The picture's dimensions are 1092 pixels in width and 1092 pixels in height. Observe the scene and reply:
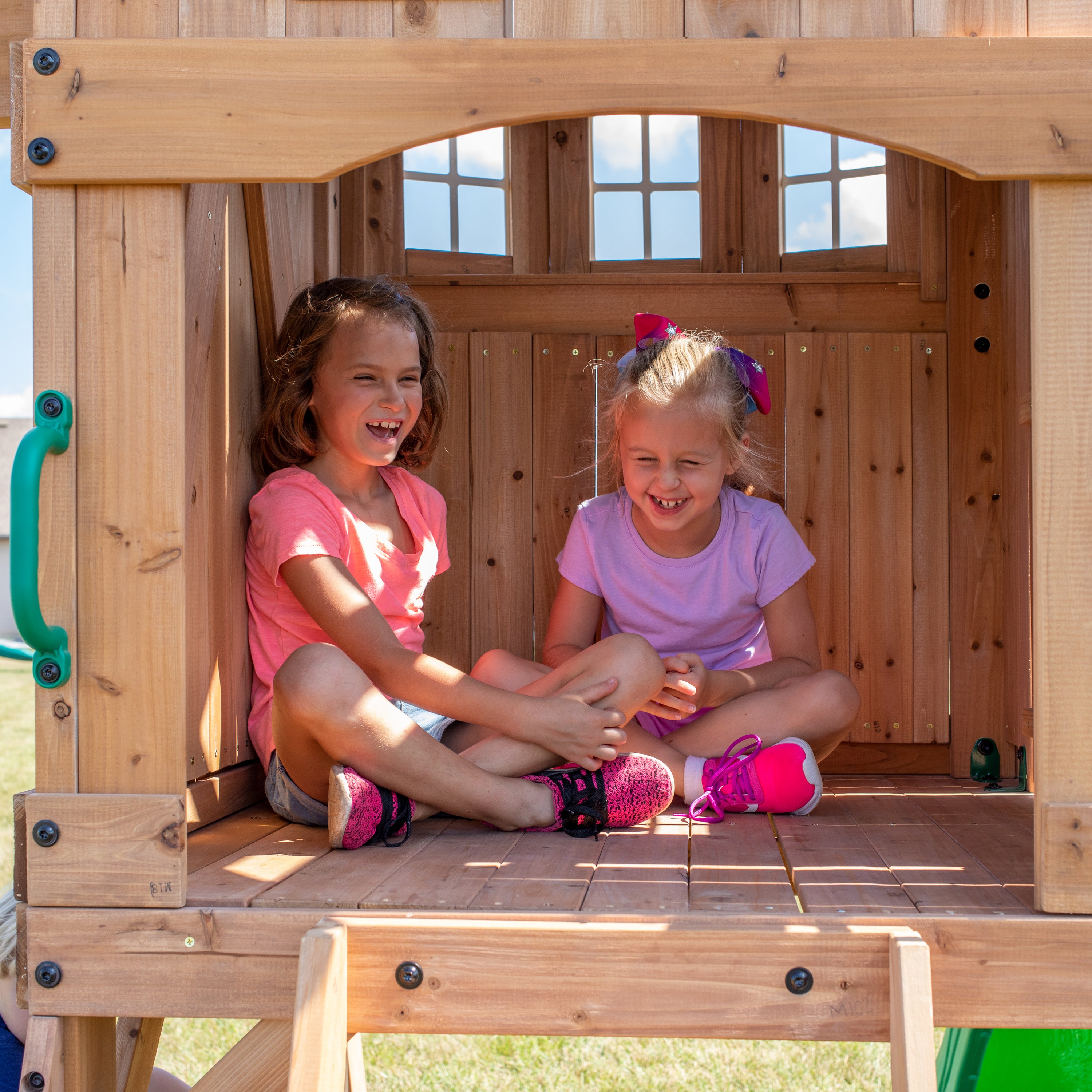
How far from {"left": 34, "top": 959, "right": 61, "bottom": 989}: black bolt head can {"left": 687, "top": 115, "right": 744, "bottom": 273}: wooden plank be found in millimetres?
2100

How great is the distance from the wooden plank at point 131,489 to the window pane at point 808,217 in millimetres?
1772

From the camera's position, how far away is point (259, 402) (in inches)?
90.0

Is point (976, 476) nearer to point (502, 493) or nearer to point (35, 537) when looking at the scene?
point (502, 493)

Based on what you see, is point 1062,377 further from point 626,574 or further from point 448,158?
point 448,158

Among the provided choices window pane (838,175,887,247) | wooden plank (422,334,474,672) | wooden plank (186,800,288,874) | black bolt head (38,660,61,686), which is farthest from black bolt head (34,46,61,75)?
window pane (838,175,887,247)

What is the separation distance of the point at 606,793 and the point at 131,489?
93 cm

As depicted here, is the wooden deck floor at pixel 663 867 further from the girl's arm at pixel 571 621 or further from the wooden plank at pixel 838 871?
the girl's arm at pixel 571 621

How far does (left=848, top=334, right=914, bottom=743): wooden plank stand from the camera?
2666 mm

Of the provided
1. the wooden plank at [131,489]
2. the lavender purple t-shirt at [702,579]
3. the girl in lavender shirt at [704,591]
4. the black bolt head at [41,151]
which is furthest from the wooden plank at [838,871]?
the black bolt head at [41,151]

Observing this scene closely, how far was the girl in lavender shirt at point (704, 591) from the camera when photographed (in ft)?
7.01

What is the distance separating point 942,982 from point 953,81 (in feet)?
3.76

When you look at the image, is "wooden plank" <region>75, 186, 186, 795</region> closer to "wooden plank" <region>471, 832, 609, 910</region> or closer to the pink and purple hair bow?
"wooden plank" <region>471, 832, 609, 910</region>

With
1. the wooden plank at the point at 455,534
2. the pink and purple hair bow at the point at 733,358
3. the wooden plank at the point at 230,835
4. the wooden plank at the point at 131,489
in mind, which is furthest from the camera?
the wooden plank at the point at 455,534

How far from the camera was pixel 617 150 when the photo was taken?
2922mm
